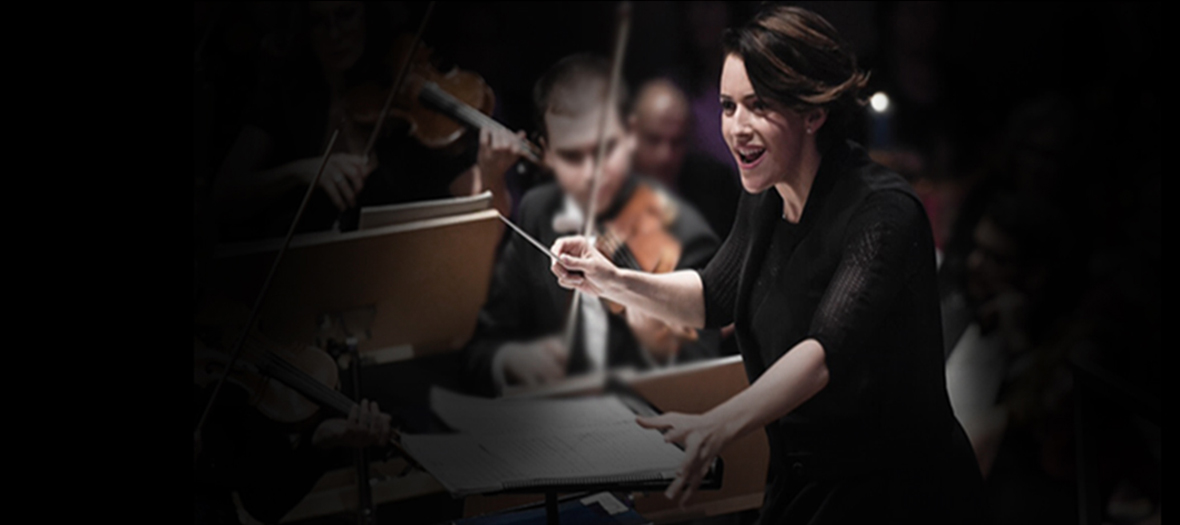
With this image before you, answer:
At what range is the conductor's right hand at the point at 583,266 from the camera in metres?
2.43

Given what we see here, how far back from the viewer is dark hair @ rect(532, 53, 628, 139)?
2436 mm

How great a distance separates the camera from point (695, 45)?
245 centimetres

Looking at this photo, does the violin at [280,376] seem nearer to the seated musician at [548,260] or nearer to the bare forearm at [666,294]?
the seated musician at [548,260]

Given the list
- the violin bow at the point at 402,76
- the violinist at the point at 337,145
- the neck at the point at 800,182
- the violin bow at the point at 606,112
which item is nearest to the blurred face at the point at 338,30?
the violinist at the point at 337,145

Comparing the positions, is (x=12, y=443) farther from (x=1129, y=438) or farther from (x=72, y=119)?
(x=1129, y=438)

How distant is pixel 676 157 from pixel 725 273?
320 millimetres

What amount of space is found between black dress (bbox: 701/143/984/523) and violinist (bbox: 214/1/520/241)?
67cm

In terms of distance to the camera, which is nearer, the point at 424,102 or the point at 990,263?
the point at 424,102

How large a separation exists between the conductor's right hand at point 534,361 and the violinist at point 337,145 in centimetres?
35

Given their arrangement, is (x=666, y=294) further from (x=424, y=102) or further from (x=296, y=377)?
(x=296, y=377)

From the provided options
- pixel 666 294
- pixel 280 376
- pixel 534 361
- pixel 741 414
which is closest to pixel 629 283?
pixel 666 294

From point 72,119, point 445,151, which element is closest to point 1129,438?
point 445,151

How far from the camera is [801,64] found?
2404 mm

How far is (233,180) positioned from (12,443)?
33.8 inches
